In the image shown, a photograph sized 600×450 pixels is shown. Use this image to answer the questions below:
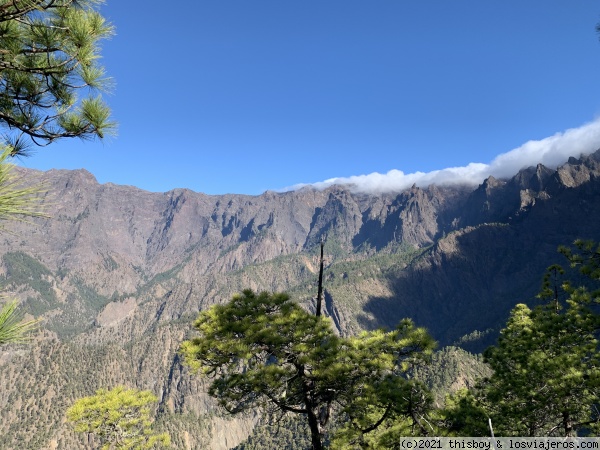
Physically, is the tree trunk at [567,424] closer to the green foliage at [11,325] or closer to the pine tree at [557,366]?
the pine tree at [557,366]

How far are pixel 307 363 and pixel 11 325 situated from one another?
9592mm

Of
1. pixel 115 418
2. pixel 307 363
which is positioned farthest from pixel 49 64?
pixel 115 418

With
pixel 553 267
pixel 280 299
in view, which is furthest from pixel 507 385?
pixel 280 299

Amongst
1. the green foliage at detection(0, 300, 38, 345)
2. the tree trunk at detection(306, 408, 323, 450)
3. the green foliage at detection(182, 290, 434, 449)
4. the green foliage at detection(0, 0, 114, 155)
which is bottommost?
the tree trunk at detection(306, 408, 323, 450)

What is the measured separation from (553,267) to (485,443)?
7566 millimetres

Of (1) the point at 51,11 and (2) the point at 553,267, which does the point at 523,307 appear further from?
(1) the point at 51,11

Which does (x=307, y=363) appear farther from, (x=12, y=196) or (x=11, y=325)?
(x=12, y=196)

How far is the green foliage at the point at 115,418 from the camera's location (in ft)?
76.1

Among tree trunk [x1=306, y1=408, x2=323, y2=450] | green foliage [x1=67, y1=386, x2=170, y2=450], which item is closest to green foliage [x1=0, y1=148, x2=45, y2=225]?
tree trunk [x1=306, y1=408, x2=323, y2=450]

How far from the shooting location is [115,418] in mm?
23812

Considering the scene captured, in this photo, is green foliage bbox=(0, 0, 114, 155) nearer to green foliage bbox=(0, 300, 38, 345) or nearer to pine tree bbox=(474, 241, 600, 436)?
green foliage bbox=(0, 300, 38, 345)

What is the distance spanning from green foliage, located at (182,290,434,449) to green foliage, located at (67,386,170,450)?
15.5m

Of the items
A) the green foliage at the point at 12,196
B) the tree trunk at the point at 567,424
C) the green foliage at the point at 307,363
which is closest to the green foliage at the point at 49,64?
the green foliage at the point at 12,196

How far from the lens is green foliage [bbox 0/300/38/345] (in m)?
4.48
